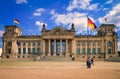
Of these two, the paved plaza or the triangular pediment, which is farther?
the triangular pediment

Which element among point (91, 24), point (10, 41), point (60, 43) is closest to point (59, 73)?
point (91, 24)

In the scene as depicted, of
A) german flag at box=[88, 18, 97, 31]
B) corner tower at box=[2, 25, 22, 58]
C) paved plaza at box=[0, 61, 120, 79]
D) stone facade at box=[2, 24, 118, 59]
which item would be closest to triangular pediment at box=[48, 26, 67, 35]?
stone facade at box=[2, 24, 118, 59]

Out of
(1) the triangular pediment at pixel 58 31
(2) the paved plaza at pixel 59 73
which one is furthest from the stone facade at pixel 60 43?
(2) the paved plaza at pixel 59 73

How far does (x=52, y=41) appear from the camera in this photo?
93.9 metres

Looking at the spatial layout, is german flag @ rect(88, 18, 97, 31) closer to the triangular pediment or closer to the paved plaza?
the paved plaza

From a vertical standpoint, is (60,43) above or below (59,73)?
above

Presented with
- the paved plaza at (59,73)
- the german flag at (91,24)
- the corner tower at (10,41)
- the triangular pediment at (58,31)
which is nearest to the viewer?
the paved plaza at (59,73)

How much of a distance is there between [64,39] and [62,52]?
7.06 m

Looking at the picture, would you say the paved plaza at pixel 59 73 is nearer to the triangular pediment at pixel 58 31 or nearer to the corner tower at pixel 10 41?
the triangular pediment at pixel 58 31

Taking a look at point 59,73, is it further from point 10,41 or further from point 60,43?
point 10,41

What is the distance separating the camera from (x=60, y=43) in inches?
3565

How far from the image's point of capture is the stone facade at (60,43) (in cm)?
9106

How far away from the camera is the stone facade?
299 feet

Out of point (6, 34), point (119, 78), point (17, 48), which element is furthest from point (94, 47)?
point (119, 78)
